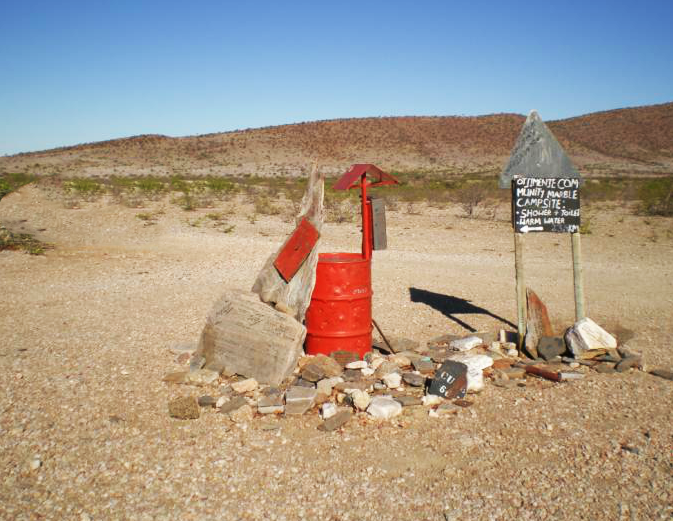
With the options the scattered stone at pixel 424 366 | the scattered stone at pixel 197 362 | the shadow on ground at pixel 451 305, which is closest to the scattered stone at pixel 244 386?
the scattered stone at pixel 197 362

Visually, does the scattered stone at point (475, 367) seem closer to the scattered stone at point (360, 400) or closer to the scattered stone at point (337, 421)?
the scattered stone at point (360, 400)

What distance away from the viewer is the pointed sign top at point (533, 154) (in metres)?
5.88

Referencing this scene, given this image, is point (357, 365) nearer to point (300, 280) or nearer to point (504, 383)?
point (300, 280)

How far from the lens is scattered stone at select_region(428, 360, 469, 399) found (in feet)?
15.5

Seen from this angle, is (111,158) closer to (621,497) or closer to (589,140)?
(589,140)

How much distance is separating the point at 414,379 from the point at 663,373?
2.19 metres

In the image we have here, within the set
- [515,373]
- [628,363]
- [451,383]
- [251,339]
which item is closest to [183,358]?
[251,339]

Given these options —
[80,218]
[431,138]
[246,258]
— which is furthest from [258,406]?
[431,138]

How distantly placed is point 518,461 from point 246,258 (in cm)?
830

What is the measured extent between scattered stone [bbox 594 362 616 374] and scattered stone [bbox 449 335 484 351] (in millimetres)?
1157

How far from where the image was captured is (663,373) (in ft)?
16.9

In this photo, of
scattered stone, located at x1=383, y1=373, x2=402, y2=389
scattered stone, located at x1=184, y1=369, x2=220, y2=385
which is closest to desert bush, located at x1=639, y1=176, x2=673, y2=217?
scattered stone, located at x1=383, y1=373, x2=402, y2=389

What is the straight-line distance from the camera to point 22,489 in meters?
3.46

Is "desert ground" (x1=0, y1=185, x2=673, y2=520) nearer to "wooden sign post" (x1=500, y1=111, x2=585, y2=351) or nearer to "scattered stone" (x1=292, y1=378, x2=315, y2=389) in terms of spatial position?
"scattered stone" (x1=292, y1=378, x2=315, y2=389)
